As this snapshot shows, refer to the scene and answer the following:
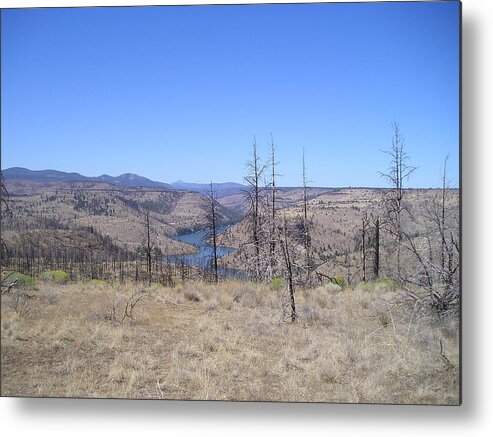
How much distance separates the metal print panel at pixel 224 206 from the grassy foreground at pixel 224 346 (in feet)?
0.05

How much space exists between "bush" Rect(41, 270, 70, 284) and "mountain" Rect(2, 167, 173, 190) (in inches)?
27.9

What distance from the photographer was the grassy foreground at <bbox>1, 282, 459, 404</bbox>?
4312mm

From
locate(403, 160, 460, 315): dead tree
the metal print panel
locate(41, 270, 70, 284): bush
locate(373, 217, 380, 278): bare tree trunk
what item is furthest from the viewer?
locate(41, 270, 70, 284): bush

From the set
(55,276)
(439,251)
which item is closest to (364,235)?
(439,251)

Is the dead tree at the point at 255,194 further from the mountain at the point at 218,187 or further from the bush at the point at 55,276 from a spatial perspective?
the bush at the point at 55,276

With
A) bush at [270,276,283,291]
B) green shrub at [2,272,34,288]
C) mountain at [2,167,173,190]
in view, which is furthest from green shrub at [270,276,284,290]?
green shrub at [2,272,34,288]

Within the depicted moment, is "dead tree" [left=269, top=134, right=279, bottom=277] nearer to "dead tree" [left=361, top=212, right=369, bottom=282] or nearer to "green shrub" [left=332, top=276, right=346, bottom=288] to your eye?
"green shrub" [left=332, top=276, right=346, bottom=288]

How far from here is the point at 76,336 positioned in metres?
4.61

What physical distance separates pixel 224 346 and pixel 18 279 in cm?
168

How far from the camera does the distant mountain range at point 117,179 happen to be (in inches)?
179

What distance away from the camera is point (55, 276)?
4.63 metres

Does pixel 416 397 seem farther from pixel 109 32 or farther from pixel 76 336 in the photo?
pixel 109 32

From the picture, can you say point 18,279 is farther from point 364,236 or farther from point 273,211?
point 364,236

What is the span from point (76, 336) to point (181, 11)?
2604 millimetres
